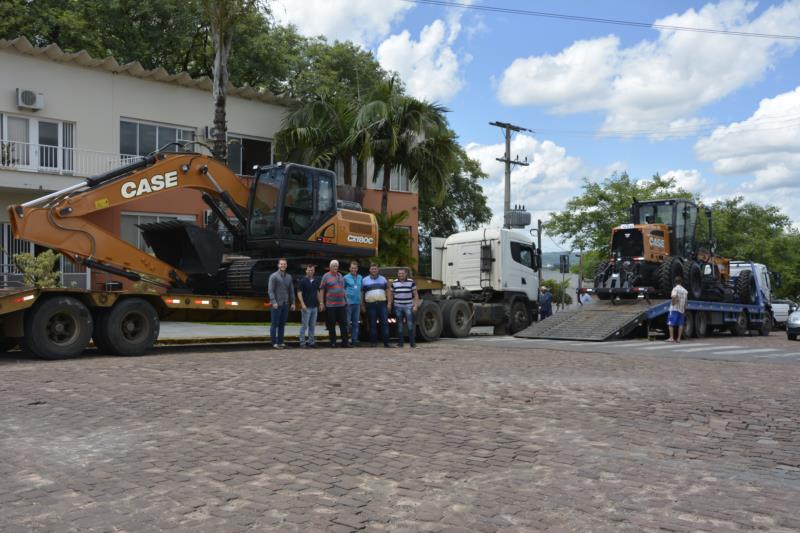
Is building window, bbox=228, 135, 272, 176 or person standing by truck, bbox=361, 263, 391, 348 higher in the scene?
building window, bbox=228, 135, 272, 176

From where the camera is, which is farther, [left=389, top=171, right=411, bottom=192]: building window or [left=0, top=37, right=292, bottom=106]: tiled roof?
[left=389, top=171, right=411, bottom=192]: building window

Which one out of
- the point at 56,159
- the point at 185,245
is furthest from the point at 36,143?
the point at 185,245

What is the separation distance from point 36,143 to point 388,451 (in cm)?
2096

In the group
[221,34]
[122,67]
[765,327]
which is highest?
[122,67]

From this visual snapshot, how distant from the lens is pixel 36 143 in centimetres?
2323

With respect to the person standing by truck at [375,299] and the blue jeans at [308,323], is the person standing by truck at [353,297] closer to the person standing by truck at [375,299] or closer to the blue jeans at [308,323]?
the person standing by truck at [375,299]

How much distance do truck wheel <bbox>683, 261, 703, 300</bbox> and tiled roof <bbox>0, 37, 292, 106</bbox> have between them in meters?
15.3

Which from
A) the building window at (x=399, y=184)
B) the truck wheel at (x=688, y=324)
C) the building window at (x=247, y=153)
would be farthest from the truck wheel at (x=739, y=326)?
the building window at (x=247, y=153)

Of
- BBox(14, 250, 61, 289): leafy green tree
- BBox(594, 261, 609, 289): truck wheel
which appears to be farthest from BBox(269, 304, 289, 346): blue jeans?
BBox(594, 261, 609, 289): truck wheel

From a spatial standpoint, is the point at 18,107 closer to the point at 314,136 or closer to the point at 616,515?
the point at 314,136

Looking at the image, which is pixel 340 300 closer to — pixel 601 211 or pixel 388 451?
Answer: pixel 388 451

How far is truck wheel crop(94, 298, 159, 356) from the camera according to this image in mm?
12789

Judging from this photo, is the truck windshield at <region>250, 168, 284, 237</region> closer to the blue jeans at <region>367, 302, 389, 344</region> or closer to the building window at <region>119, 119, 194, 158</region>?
the blue jeans at <region>367, 302, 389, 344</region>

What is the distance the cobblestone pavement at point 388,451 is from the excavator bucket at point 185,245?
415 centimetres
